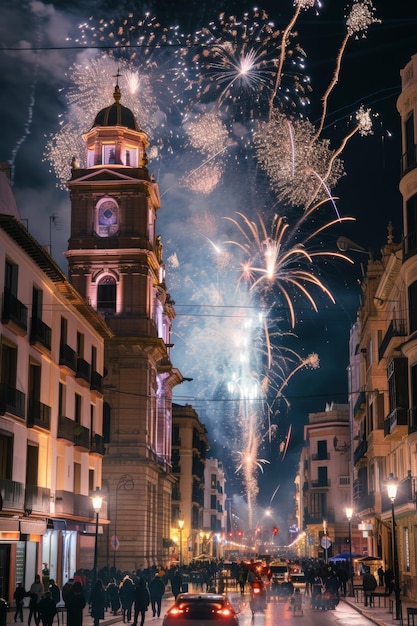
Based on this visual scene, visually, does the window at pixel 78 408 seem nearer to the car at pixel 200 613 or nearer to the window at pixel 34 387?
the window at pixel 34 387

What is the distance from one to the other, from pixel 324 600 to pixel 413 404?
867 centimetres

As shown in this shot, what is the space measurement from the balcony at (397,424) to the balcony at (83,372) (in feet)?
47.4

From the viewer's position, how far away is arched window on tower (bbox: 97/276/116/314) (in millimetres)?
68312

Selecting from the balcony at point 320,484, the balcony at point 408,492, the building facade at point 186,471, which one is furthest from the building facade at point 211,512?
the balcony at point 408,492

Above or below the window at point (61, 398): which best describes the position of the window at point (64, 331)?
above

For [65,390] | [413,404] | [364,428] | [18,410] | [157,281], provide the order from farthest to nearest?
1. [157,281]
2. [364,428]
3. [65,390]
4. [413,404]
5. [18,410]

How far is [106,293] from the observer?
6869 centimetres

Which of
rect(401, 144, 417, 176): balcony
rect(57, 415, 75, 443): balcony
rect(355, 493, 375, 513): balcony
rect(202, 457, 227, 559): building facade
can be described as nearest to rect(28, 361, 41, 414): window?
rect(57, 415, 75, 443): balcony

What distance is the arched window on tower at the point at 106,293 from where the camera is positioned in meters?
68.3

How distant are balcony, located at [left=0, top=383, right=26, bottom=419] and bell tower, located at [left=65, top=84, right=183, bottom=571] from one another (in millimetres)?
29133

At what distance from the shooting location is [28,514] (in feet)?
123

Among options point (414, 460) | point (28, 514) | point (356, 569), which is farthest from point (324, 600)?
point (356, 569)

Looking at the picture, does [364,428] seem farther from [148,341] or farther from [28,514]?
[28,514]

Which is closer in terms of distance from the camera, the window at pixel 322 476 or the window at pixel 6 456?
the window at pixel 6 456
